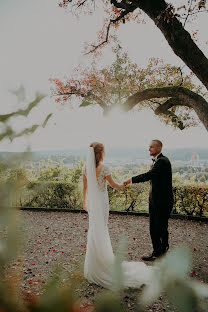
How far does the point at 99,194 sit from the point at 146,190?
548 centimetres

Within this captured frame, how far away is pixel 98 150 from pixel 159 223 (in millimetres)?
1980

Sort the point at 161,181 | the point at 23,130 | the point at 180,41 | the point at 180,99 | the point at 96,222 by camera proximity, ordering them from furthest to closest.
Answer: the point at 180,99 < the point at 180,41 < the point at 161,181 < the point at 96,222 < the point at 23,130

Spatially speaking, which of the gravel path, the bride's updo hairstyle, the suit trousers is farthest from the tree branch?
the gravel path

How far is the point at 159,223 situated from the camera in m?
4.73

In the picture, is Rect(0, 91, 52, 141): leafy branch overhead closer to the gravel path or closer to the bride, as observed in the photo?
the bride

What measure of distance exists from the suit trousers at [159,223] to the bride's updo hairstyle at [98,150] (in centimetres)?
151

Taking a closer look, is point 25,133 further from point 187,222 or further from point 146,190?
point 146,190

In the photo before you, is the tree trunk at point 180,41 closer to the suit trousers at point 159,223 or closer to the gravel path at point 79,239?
the suit trousers at point 159,223

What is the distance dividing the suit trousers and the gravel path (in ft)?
1.92

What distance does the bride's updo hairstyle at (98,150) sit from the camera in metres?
4.01

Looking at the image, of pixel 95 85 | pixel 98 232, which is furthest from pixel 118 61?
pixel 98 232

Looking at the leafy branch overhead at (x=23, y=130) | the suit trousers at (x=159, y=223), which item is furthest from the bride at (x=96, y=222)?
the leafy branch overhead at (x=23, y=130)

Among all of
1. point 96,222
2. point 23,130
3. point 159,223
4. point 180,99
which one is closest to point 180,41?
point 180,99

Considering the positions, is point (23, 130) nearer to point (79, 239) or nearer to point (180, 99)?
point (180, 99)
